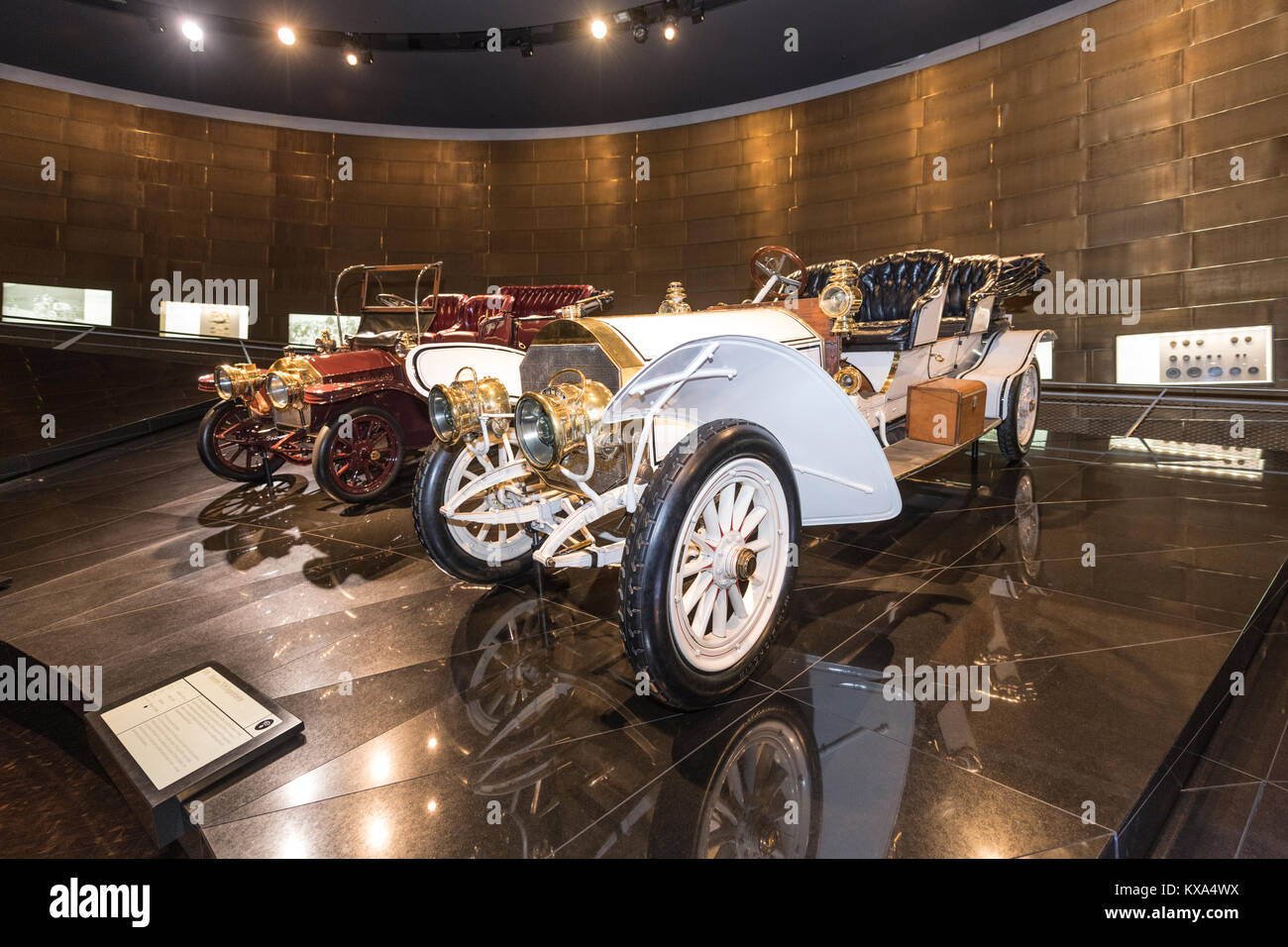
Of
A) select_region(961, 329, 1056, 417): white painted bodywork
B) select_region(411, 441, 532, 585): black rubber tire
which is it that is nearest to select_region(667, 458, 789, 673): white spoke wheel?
select_region(411, 441, 532, 585): black rubber tire

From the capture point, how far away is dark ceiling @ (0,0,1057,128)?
22.5 feet

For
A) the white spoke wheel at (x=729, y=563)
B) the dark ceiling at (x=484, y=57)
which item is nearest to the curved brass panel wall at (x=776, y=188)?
the dark ceiling at (x=484, y=57)

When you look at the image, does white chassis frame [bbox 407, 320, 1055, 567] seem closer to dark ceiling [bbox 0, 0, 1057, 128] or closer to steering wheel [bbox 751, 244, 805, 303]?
steering wheel [bbox 751, 244, 805, 303]

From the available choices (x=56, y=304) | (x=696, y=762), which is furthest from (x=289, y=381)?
(x=56, y=304)

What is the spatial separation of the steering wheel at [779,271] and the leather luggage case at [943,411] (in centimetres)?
88

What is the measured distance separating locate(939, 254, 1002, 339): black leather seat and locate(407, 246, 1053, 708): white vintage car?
169 centimetres

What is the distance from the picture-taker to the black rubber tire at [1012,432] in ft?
14.8

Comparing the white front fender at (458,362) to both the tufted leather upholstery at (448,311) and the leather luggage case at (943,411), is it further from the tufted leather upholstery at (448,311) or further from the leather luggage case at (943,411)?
the tufted leather upholstery at (448,311)

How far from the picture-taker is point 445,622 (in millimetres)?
2559

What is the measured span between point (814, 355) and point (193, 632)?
9.13 feet

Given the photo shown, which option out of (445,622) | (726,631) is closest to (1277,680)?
(726,631)
